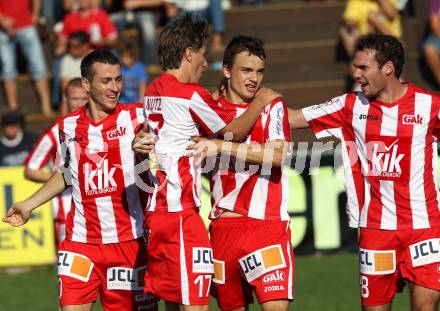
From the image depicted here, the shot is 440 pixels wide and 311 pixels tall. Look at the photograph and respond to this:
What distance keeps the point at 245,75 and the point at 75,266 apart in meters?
1.89

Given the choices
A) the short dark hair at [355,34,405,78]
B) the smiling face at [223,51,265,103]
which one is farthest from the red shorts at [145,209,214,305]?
the short dark hair at [355,34,405,78]

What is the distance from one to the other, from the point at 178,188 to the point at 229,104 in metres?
0.79

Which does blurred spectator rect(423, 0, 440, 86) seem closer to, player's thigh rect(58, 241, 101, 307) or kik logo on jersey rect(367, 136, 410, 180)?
kik logo on jersey rect(367, 136, 410, 180)

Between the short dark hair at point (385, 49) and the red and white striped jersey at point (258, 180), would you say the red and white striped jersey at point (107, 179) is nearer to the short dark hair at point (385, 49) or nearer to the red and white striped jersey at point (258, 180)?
the red and white striped jersey at point (258, 180)

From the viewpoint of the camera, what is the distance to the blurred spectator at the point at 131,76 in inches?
582

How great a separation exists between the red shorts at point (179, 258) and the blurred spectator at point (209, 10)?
Result: 8964 millimetres

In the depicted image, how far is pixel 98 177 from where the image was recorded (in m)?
7.69

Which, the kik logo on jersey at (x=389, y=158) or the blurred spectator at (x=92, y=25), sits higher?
the blurred spectator at (x=92, y=25)

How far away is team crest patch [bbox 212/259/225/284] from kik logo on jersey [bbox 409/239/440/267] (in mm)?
1384

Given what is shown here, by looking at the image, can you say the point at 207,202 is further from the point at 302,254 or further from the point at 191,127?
the point at 191,127

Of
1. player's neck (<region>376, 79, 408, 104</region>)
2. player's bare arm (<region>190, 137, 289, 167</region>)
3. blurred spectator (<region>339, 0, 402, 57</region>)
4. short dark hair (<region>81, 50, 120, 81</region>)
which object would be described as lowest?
player's bare arm (<region>190, 137, 289, 167</region>)

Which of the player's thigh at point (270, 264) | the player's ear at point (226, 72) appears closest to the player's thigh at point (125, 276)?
the player's thigh at point (270, 264)

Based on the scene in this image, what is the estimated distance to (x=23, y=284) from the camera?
12.0m

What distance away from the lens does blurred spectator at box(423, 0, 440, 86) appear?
15250mm
